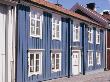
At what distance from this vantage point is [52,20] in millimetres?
25469

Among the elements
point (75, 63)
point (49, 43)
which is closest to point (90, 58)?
point (75, 63)

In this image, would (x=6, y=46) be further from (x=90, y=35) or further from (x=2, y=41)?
A: (x=90, y=35)

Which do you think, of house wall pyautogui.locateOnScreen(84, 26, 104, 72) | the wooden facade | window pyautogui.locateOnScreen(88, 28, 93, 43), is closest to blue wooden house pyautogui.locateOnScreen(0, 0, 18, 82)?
the wooden facade

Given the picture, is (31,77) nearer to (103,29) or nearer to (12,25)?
(12,25)

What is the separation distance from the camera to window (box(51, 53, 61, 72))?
1009 inches

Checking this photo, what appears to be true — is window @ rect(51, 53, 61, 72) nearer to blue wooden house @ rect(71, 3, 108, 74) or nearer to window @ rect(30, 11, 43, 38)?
window @ rect(30, 11, 43, 38)

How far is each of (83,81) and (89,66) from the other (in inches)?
357

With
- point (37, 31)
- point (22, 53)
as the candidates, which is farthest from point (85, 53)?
point (22, 53)

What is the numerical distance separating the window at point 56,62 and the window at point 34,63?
2302 mm

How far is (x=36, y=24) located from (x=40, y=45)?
56.3 inches

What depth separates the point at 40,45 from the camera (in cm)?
2339

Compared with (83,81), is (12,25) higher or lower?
higher

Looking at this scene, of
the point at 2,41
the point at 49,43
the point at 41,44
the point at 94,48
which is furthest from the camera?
the point at 94,48

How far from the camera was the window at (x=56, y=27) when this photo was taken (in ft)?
84.4
